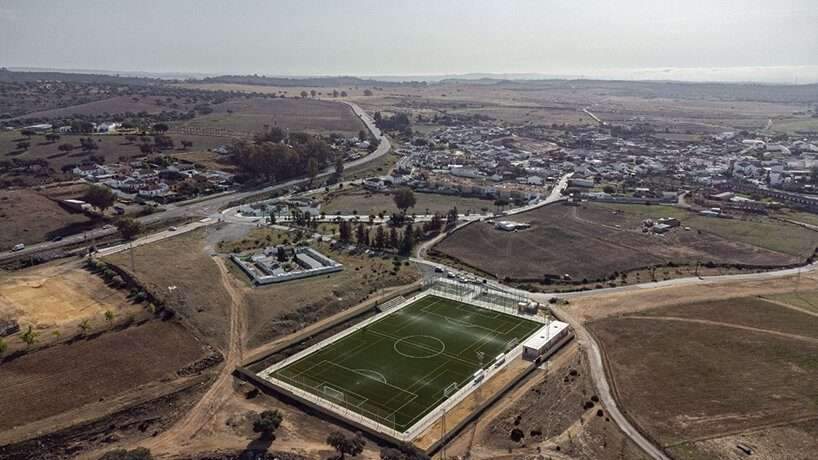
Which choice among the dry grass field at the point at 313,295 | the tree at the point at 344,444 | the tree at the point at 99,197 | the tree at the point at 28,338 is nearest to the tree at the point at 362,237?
the dry grass field at the point at 313,295

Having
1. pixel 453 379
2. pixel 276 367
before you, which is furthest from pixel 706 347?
pixel 276 367

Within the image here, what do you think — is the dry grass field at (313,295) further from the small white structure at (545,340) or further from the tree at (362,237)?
the small white structure at (545,340)

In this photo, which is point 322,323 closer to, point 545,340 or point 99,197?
point 545,340

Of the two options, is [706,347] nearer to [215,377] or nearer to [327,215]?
[215,377]

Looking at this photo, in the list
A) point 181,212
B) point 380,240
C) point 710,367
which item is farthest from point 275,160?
point 710,367

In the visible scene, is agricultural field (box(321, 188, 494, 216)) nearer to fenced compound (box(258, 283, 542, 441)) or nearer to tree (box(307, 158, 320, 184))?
tree (box(307, 158, 320, 184))

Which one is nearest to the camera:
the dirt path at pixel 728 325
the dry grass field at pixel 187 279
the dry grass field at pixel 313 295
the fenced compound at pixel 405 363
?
the fenced compound at pixel 405 363
